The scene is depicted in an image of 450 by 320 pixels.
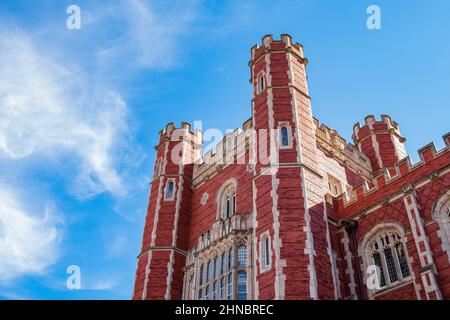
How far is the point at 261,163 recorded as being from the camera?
1959 cm

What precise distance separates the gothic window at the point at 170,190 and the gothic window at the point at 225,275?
5472 millimetres

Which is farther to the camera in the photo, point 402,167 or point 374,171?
point 374,171

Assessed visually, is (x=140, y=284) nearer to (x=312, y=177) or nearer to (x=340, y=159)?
(x=312, y=177)

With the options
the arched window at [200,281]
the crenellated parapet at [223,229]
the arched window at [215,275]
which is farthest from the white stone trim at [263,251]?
the arched window at [200,281]

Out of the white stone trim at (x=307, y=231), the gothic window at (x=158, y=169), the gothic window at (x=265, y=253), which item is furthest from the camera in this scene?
the gothic window at (x=158, y=169)

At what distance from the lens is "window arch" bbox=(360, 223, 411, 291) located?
16.0 metres

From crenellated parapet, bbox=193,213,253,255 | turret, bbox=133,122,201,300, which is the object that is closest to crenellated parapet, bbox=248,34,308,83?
turret, bbox=133,122,201,300

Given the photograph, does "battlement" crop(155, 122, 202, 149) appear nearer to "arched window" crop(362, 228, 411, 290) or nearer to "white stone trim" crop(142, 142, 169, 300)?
"white stone trim" crop(142, 142, 169, 300)

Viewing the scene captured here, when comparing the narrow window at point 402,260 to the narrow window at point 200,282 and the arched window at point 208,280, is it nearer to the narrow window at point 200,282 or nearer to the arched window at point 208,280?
the arched window at point 208,280

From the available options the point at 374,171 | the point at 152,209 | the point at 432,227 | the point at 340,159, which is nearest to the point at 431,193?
the point at 432,227

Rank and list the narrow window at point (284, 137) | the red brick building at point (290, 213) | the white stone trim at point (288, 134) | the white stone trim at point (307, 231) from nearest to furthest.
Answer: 1. the white stone trim at point (307, 231)
2. the red brick building at point (290, 213)
3. the white stone trim at point (288, 134)
4. the narrow window at point (284, 137)

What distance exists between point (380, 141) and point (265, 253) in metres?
13.5

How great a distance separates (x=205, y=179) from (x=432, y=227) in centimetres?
1238

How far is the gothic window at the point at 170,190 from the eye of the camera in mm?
25125
